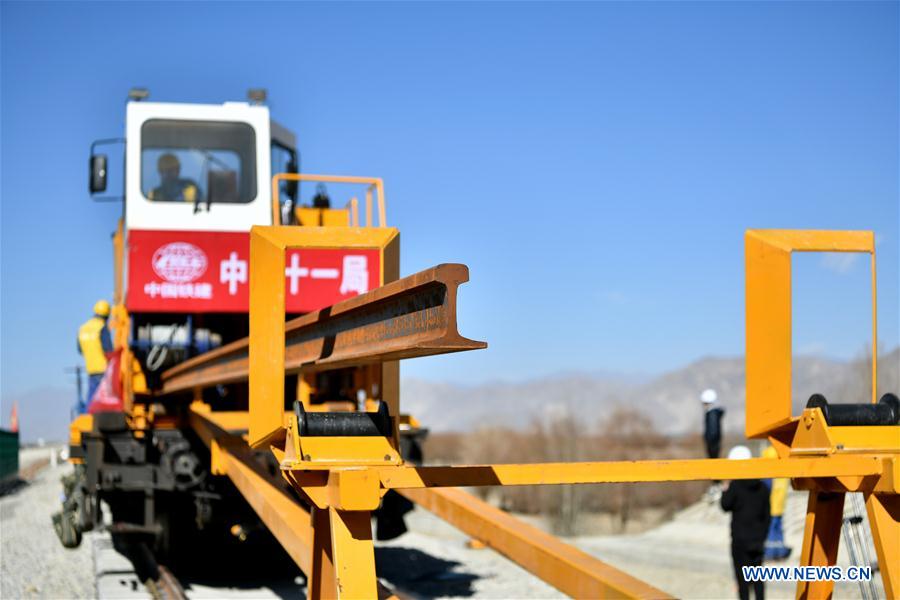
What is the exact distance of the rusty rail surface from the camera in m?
3.28

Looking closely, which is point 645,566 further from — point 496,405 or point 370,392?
point 496,405

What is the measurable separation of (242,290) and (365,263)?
1129 millimetres

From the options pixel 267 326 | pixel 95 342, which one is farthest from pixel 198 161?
pixel 267 326

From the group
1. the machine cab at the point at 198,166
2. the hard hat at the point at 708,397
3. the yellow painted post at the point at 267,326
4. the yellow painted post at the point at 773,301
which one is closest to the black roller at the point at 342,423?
the yellow painted post at the point at 267,326

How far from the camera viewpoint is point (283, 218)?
10.8m

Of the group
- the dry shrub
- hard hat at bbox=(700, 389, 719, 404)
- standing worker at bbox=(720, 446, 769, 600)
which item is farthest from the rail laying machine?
the dry shrub

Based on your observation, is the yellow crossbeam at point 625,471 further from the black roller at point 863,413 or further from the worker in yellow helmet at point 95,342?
the worker in yellow helmet at point 95,342

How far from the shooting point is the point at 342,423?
4180 millimetres

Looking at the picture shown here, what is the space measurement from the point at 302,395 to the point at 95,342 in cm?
440

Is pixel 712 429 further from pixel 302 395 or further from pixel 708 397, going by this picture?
pixel 302 395

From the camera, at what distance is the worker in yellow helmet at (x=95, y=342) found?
10805mm

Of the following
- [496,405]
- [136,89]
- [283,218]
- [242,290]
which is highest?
[136,89]

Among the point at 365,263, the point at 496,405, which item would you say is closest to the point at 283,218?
the point at 365,263

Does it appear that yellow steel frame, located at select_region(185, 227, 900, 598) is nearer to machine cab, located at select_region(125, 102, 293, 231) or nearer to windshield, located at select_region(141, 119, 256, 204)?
machine cab, located at select_region(125, 102, 293, 231)
